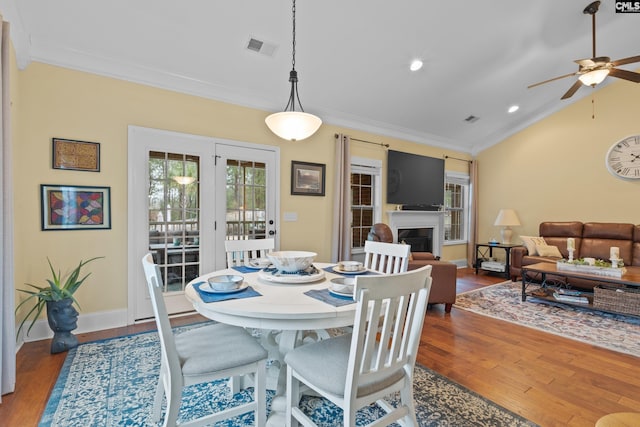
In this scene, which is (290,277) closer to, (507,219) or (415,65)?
(415,65)

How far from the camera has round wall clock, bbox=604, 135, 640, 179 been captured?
484 centimetres

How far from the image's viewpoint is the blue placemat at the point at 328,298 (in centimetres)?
156

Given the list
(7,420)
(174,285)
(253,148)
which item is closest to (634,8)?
(253,148)

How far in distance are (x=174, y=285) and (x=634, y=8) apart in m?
5.96

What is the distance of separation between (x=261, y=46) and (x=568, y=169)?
5561mm

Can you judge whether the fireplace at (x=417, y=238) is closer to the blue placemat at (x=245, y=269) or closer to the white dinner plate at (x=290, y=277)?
the blue placemat at (x=245, y=269)

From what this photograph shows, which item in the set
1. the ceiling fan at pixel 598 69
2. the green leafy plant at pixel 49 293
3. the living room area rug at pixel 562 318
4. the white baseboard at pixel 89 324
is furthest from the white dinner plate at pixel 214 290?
the ceiling fan at pixel 598 69

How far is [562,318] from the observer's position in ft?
11.6

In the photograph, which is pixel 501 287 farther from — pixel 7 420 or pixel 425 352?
pixel 7 420

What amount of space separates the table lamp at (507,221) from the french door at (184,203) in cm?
462

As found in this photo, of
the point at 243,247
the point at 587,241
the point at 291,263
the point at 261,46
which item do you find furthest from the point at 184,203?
the point at 587,241

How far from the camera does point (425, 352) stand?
2672 millimetres

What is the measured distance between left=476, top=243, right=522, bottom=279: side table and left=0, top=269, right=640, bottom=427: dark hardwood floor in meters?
2.73

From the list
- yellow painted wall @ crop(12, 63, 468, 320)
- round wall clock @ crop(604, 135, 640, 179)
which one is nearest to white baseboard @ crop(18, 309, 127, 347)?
yellow painted wall @ crop(12, 63, 468, 320)
